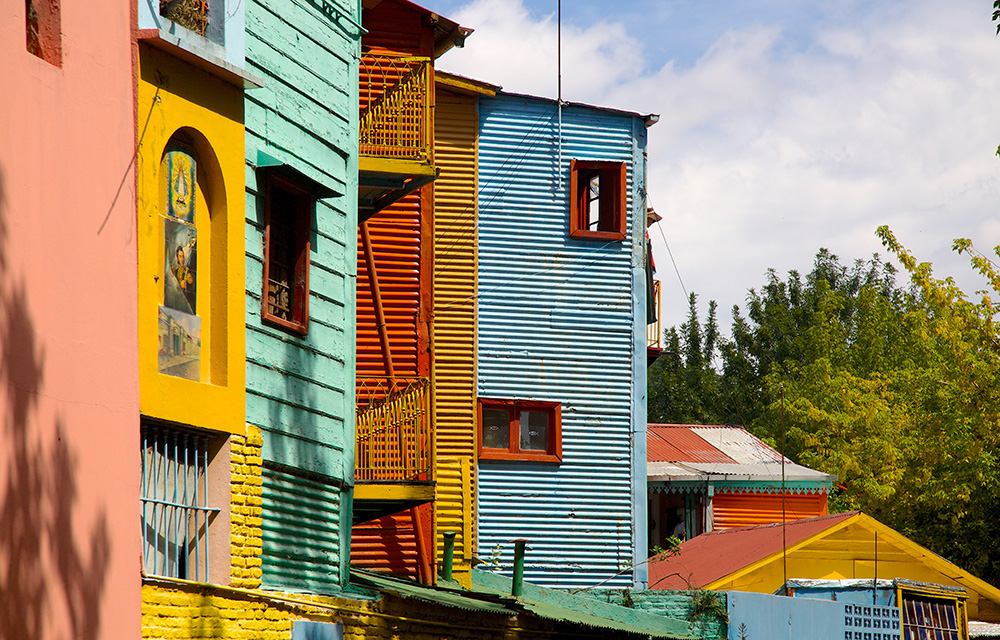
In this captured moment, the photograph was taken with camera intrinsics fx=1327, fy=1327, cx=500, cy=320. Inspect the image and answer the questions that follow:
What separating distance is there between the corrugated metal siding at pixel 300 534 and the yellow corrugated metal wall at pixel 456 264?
27.4ft

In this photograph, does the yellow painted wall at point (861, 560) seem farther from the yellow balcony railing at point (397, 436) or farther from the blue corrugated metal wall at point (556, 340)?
the yellow balcony railing at point (397, 436)

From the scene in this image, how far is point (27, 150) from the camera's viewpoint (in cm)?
816

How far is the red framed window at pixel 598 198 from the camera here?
2267cm

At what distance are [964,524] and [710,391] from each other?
89.2 ft

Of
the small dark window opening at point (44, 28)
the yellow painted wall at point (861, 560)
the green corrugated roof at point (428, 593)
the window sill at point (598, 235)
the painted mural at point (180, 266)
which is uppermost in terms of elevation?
the window sill at point (598, 235)

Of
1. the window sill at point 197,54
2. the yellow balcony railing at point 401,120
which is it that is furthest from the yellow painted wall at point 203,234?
the yellow balcony railing at point 401,120

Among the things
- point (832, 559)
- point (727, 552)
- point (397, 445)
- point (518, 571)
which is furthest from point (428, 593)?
point (832, 559)

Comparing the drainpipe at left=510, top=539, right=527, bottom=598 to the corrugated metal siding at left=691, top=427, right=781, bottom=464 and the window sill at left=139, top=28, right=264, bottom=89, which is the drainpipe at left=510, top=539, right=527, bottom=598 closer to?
the window sill at left=139, top=28, right=264, bottom=89

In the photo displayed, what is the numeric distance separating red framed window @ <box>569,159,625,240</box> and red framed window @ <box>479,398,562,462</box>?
3.04m

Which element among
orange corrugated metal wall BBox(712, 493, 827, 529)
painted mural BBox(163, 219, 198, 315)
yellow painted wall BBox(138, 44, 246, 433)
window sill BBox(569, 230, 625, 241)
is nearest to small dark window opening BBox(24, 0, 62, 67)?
yellow painted wall BBox(138, 44, 246, 433)

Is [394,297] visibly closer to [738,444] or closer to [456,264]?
[456,264]

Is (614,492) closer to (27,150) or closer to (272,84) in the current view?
(272,84)

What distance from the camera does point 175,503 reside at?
33.4ft

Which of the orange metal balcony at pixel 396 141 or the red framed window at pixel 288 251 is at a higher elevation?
the orange metal balcony at pixel 396 141
